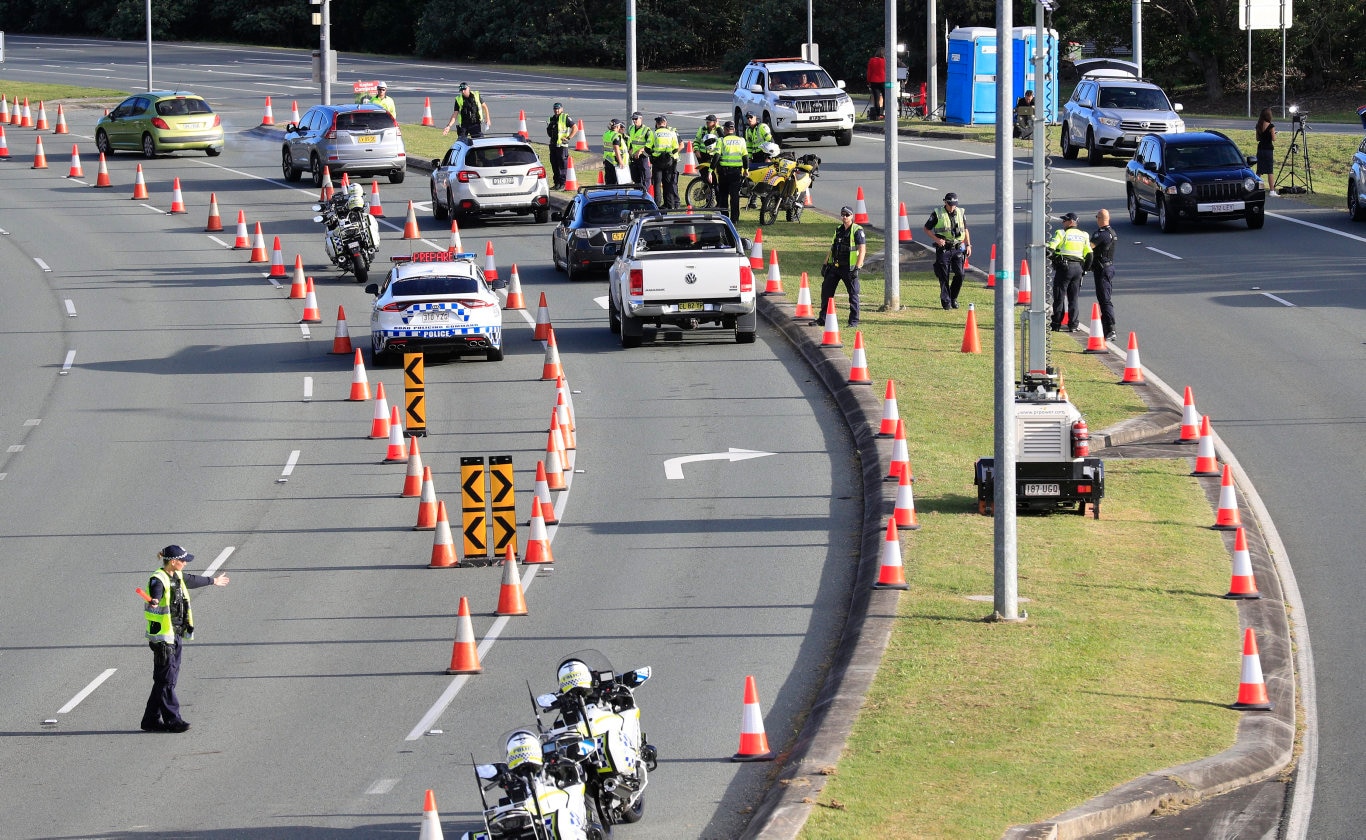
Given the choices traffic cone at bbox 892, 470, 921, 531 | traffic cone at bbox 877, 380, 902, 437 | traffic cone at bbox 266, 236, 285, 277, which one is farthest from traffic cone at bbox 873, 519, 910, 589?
traffic cone at bbox 266, 236, 285, 277

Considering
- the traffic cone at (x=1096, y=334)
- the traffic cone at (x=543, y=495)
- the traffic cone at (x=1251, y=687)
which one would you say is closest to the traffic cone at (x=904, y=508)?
the traffic cone at (x=543, y=495)

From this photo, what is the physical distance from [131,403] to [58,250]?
13.7 m

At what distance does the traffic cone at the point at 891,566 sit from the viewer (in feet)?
55.8

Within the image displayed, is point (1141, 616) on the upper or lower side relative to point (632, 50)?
lower

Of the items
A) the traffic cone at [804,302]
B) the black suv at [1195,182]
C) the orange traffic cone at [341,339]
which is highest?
the black suv at [1195,182]

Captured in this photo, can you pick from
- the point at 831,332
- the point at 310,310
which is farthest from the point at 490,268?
the point at 831,332

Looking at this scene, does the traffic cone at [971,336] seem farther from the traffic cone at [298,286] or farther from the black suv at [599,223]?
the traffic cone at [298,286]

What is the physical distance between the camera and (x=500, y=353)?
93.0 feet

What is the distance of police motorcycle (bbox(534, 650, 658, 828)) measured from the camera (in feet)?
38.0

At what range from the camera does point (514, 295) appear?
3238cm

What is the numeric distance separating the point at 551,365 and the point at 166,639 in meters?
13.5

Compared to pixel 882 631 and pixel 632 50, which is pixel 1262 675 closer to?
pixel 882 631

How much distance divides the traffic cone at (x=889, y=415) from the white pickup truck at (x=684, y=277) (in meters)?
5.58

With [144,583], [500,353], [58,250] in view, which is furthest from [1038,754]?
[58,250]
